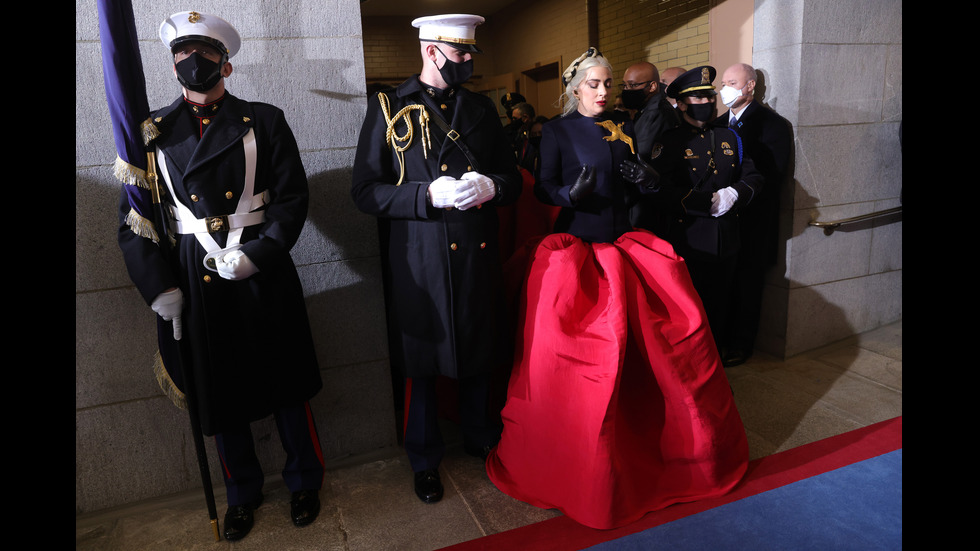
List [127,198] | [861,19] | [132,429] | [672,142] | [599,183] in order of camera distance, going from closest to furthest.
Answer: [127,198]
[132,429]
[599,183]
[672,142]
[861,19]

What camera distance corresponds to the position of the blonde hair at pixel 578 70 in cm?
276

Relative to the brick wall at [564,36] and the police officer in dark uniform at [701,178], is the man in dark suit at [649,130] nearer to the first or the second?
the police officer in dark uniform at [701,178]

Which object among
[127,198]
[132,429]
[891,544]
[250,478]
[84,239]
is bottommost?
[891,544]

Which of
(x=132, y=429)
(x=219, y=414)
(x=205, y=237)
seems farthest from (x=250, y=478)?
(x=205, y=237)

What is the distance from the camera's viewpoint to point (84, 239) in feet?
7.95

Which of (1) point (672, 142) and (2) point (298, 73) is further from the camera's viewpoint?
(1) point (672, 142)

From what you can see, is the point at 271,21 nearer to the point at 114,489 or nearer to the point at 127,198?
the point at 127,198

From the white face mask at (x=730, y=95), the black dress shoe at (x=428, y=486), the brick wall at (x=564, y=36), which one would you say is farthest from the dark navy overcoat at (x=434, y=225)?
the brick wall at (x=564, y=36)

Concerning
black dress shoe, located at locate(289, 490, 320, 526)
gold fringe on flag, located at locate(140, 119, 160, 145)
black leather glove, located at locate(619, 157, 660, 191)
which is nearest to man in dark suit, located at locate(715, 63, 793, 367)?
black leather glove, located at locate(619, 157, 660, 191)

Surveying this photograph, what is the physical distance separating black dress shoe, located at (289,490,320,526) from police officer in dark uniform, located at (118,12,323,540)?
1 centimetres

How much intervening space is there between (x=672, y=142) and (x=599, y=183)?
0.80m

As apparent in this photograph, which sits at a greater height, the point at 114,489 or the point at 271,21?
the point at 271,21

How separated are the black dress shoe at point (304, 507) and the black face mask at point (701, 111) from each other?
2581 mm

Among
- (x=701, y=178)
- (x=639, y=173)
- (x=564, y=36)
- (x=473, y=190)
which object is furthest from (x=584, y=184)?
(x=564, y=36)
